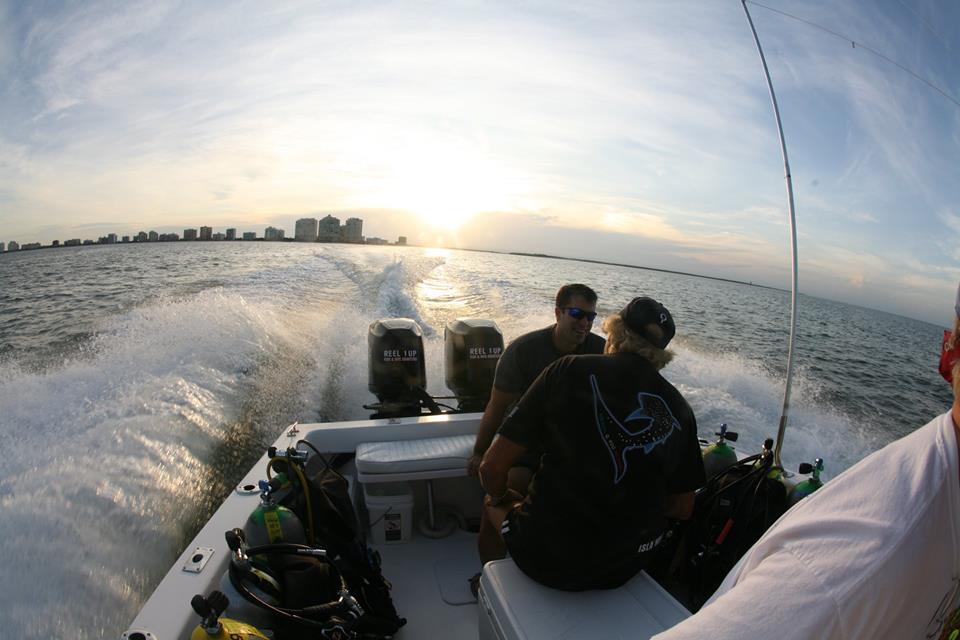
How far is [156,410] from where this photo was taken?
4.32 meters

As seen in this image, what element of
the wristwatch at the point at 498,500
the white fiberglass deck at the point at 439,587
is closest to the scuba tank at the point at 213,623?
the white fiberglass deck at the point at 439,587

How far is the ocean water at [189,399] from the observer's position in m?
2.54

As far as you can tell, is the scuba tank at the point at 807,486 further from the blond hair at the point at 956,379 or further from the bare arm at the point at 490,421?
the blond hair at the point at 956,379

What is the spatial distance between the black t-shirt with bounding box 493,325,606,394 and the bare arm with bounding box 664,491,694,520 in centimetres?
97

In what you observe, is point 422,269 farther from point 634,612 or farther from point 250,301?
point 634,612

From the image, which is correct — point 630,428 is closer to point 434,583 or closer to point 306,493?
point 306,493

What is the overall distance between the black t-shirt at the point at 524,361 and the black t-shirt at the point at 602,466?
0.94 meters

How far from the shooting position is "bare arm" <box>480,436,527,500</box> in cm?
176

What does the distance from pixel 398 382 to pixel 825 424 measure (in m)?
6.27

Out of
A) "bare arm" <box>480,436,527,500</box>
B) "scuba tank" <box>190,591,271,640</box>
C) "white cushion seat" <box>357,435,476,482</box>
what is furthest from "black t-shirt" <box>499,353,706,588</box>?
"white cushion seat" <box>357,435,476,482</box>

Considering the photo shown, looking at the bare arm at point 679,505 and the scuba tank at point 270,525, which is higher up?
the bare arm at point 679,505

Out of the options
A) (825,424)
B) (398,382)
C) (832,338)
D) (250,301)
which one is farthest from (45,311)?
(832,338)

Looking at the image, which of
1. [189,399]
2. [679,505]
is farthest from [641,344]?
[189,399]

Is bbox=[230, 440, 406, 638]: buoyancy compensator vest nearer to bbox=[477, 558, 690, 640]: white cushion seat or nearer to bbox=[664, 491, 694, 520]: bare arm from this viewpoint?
bbox=[477, 558, 690, 640]: white cushion seat
